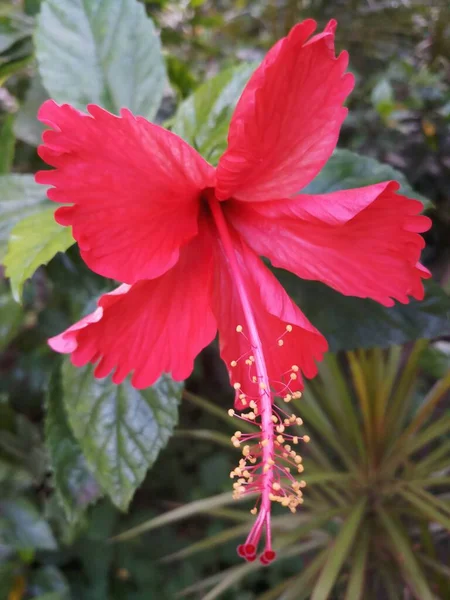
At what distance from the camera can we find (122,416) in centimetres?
55

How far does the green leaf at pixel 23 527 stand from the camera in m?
0.81

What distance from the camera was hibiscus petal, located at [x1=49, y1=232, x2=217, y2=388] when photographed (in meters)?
0.43

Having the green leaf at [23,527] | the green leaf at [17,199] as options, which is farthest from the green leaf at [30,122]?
the green leaf at [23,527]

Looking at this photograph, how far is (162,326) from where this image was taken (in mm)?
449

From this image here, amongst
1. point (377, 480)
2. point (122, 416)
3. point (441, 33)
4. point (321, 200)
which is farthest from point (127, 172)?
point (441, 33)

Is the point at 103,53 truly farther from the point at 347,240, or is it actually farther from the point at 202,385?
the point at 202,385

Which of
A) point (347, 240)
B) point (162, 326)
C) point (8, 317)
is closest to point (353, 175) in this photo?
point (347, 240)

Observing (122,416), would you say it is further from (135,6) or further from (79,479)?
(135,6)

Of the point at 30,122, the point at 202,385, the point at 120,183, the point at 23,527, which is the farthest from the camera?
the point at 202,385

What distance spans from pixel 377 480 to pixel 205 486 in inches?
15.5

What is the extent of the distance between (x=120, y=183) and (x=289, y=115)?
0.15m

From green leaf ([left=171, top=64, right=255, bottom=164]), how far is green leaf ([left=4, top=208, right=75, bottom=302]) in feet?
0.61

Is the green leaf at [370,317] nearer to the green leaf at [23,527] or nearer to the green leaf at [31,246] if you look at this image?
the green leaf at [31,246]

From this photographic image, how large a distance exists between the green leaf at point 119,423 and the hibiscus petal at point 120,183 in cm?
21
